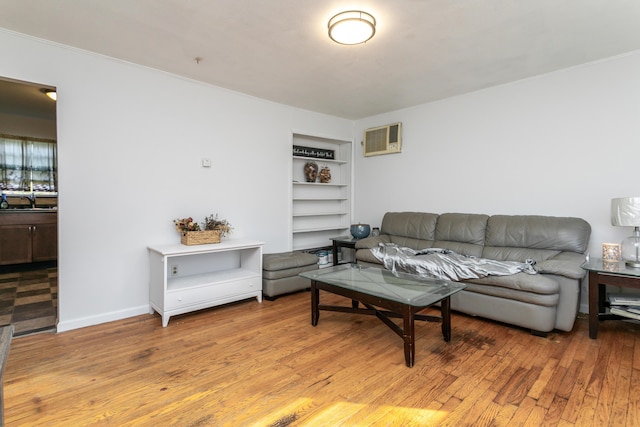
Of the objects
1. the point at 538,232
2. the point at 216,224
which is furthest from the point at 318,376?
the point at 538,232

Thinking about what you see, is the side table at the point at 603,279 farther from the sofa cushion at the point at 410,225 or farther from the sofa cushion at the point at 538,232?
the sofa cushion at the point at 410,225

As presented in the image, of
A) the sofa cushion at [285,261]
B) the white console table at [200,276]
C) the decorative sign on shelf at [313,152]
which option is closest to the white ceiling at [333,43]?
the decorative sign on shelf at [313,152]

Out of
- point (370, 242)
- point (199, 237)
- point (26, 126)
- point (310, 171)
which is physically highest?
point (26, 126)

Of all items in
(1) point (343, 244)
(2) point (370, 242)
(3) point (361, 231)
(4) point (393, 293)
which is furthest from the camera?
(3) point (361, 231)

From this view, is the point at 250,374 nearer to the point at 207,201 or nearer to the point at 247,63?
the point at 207,201

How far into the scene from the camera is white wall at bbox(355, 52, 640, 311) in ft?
9.43

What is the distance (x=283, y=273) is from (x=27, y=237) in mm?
3881

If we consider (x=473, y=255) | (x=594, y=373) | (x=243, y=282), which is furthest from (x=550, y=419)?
(x=243, y=282)

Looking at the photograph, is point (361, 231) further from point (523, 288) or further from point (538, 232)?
point (523, 288)

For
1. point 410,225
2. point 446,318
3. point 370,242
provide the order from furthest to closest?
point 410,225
point 370,242
point 446,318

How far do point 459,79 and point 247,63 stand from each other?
2.17m

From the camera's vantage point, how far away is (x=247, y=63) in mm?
2936

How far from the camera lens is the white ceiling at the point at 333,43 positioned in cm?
208

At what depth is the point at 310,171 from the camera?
4613 mm
